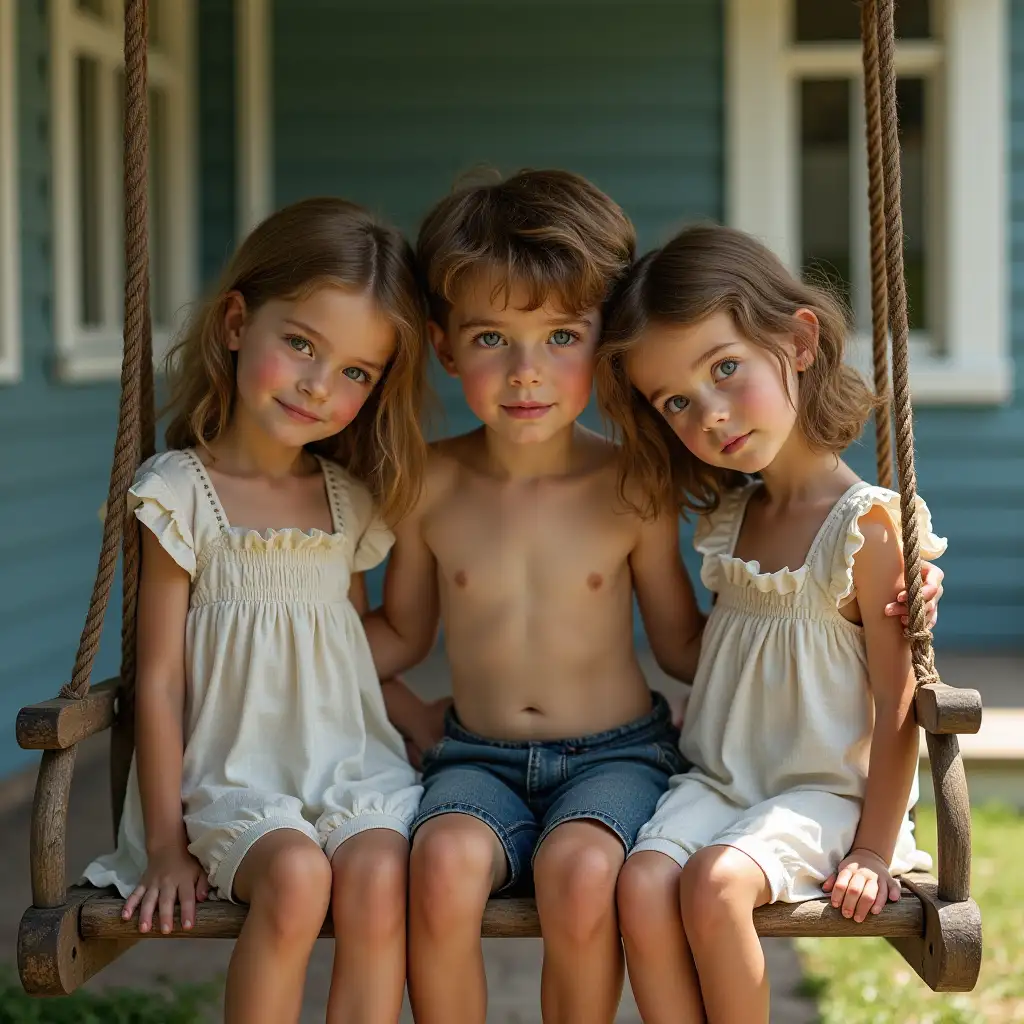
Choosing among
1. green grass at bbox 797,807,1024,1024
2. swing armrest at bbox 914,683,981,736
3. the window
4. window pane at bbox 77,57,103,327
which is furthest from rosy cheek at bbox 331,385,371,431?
window pane at bbox 77,57,103,327

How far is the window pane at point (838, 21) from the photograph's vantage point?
5.62 metres

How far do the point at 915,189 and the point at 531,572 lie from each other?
417 cm

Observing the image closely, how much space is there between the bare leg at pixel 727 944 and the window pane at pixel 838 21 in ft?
14.9

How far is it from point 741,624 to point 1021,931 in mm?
1690

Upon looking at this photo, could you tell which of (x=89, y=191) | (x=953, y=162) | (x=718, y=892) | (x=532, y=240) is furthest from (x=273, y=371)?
(x=953, y=162)

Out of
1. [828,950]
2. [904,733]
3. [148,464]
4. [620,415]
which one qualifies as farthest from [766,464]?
[828,950]

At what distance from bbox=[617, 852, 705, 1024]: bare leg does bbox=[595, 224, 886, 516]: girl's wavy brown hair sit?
0.69 m

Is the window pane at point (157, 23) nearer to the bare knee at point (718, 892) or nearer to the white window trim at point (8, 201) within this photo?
the white window trim at point (8, 201)

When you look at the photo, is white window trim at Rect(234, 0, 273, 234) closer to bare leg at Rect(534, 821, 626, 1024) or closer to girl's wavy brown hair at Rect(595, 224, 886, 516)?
girl's wavy brown hair at Rect(595, 224, 886, 516)

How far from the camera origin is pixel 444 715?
2.54 metres

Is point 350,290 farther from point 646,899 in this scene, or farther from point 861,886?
point 861,886

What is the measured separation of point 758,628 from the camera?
2213 mm

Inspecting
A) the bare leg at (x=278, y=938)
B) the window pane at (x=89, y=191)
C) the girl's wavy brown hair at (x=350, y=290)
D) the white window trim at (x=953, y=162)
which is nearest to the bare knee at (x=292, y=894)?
the bare leg at (x=278, y=938)

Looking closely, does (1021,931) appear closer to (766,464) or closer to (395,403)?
(766,464)
